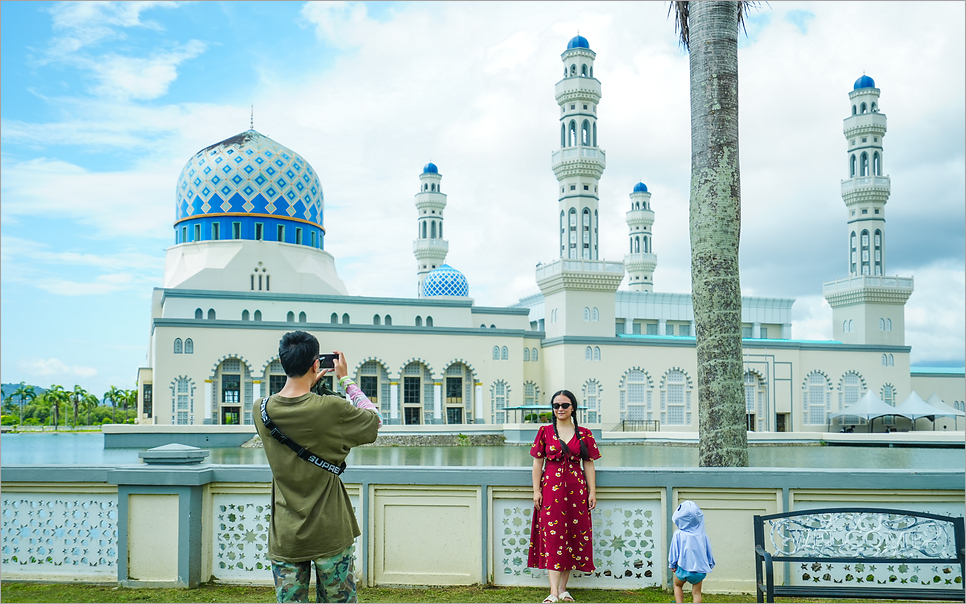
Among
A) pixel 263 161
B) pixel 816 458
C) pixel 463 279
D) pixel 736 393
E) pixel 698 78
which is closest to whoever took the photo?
pixel 736 393

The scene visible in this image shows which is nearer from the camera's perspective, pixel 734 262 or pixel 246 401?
pixel 734 262

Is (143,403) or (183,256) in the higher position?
(183,256)

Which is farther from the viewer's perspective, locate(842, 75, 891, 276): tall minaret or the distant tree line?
the distant tree line

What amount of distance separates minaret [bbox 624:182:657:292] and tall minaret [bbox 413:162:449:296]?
42.0 feet

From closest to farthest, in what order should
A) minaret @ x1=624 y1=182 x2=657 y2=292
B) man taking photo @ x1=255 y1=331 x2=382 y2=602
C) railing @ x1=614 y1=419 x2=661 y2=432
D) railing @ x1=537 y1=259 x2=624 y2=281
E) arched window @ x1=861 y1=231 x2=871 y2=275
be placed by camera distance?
man taking photo @ x1=255 y1=331 x2=382 y2=602, railing @ x1=614 y1=419 x2=661 y2=432, railing @ x1=537 y1=259 x2=624 y2=281, arched window @ x1=861 y1=231 x2=871 y2=275, minaret @ x1=624 y1=182 x2=657 y2=292

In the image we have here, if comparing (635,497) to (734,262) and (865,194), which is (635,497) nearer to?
(734,262)

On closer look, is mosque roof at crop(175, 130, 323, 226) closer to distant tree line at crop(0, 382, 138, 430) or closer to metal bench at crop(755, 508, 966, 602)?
distant tree line at crop(0, 382, 138, 430)

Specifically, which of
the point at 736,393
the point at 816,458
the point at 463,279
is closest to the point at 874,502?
the point at 736,393

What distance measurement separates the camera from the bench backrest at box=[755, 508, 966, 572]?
4637 mm

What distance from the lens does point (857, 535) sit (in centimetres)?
486

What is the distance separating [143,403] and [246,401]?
491 cm

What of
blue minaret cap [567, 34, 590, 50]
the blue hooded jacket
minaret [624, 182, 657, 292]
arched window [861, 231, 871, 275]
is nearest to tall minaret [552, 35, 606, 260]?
blue minaret cap [567, 34, 590, 50]

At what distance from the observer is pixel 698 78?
7.07m

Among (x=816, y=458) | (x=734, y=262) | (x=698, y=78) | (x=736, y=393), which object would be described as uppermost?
(x=698, y=78)
